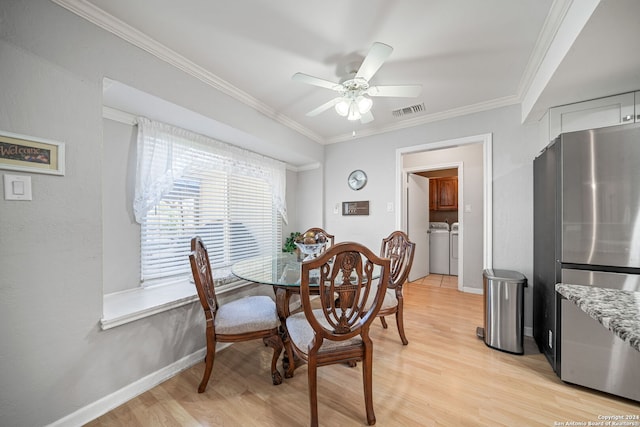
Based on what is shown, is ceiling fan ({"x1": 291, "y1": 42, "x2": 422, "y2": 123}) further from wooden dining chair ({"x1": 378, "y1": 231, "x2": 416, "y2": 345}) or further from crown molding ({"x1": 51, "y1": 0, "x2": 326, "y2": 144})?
wooden dining chair ({"x1": 378, "y1": 231, "x2": 416, "y2": 345})

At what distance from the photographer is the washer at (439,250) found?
4.77 meters

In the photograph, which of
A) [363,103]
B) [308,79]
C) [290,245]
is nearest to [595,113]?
[363,103]

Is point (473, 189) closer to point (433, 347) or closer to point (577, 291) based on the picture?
point (433, 347)

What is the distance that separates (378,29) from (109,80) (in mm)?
1807

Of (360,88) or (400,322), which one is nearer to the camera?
(360,88)

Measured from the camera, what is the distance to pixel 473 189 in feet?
12.8

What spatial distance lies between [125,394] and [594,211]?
3.31 m

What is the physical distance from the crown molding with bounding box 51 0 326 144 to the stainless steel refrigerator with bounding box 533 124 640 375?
106 inches

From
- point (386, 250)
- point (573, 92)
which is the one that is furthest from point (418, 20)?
point (386, 250)

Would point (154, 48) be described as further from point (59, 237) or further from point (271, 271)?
point (271, 271)

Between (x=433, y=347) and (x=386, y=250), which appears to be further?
(x=386, y=250)

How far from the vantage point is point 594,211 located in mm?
1544

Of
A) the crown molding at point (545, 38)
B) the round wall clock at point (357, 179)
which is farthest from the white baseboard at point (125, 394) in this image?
the crown molding at point (545, 38)

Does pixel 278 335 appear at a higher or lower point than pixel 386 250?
lower
